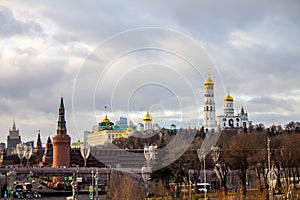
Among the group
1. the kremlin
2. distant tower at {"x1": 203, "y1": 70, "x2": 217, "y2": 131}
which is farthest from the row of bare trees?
distant tower at {"x1": 203, "y1": 70, "x2": 217, "y2": 131}

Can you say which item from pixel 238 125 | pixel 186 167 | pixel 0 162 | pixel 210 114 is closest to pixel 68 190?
pixel 186 167

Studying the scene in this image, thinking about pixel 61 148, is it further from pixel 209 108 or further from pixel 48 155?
pixel 209 108

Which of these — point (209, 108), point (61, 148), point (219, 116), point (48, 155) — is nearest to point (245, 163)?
point (61, 148)

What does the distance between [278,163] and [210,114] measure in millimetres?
98100

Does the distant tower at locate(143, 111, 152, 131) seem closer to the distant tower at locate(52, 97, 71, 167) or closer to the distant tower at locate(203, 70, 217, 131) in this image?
the distant tower at locate(203, 70, 217, 131)

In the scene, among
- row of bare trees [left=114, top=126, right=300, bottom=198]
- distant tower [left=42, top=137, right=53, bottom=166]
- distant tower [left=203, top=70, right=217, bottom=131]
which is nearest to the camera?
row of bare trees [left=114, top=126, right=300, bottom=198]

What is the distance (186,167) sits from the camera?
62438mm

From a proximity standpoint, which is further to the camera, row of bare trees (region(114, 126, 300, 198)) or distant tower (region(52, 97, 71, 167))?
distant tower (region(52, 97, 71, 167))

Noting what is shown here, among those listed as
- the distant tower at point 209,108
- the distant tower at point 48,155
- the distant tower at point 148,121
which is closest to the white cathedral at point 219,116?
the distant tower at point 209,108

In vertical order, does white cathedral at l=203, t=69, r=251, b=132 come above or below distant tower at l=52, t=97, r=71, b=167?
above

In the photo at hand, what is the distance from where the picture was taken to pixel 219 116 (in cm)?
16238

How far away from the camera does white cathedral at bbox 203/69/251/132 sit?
5924 inches

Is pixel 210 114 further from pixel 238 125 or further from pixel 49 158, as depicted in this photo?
pixel 49 158

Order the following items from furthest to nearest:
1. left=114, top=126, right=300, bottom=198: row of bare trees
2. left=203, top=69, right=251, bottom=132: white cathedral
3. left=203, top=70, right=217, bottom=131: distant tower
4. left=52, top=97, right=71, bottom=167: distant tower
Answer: left=203, top=70, right=217, bottom=131: distant tower → left=203, top=69, right=251, bottom=132: white cathedral → left=52, top=97, right=71, bottom=167: distant tower → left=114, top=126, right=300, bottom=198: row of bare trees
